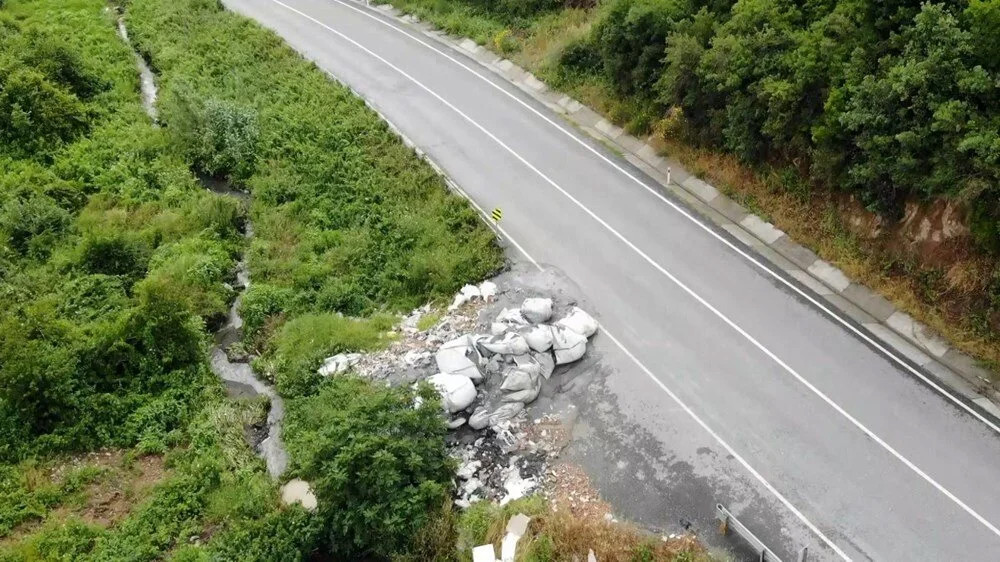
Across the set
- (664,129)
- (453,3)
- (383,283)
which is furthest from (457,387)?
(453,3)

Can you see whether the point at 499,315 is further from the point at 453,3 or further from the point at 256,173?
the point at 453,3

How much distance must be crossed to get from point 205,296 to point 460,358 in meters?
9.88

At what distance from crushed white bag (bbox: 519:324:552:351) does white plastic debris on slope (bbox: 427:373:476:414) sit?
1836 mm

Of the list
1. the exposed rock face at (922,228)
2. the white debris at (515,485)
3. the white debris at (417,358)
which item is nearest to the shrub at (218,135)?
the white debris at (417,358)

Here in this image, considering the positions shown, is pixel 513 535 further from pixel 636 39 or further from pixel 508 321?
pixel 636 39

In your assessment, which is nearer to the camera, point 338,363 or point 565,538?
point 565,538

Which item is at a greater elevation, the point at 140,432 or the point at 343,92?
the point at 343,92

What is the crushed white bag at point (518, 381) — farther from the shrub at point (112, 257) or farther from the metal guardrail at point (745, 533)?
the shrub at point (112, 257)

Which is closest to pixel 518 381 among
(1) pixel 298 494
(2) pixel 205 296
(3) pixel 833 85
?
(1) pixel 298 494

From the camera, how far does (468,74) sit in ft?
108

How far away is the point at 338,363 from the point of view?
1939 cm

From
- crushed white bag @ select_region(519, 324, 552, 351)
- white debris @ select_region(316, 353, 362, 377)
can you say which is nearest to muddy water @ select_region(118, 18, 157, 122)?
white debris @ select_region(316, 353, 362, 377)

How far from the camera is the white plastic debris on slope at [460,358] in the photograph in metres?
17.6

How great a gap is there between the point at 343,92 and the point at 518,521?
22.8m
